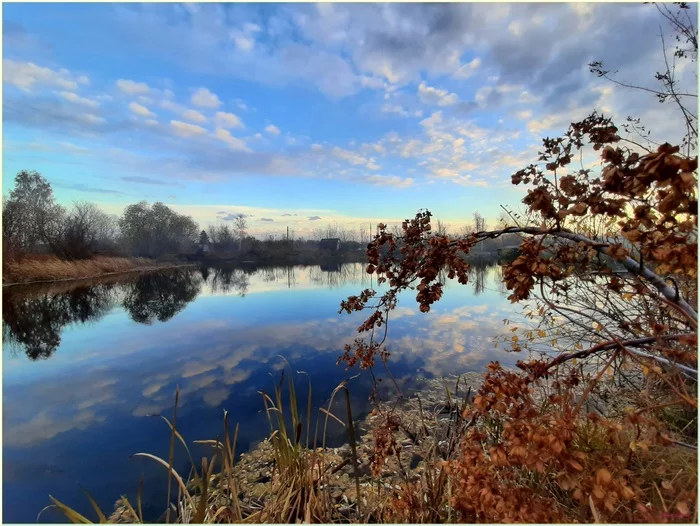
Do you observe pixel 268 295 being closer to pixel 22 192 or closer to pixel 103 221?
pixel 22 192

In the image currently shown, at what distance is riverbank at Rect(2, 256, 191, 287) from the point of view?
19062 mm

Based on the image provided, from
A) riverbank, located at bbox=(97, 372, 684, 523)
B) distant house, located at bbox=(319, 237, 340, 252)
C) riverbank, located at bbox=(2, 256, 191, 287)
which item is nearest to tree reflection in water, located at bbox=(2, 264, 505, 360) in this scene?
riverbank, located at bbox=(2, 256, 191, 287)

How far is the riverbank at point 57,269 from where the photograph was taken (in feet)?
62.5

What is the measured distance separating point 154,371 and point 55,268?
2126 cm

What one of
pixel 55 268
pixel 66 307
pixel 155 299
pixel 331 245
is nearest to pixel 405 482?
pixel 66 307

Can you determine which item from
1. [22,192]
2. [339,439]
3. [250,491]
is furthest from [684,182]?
[22,192]

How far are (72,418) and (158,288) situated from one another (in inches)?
702

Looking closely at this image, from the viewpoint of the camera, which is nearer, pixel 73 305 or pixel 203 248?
pixel 73 305

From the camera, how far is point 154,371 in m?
7.46

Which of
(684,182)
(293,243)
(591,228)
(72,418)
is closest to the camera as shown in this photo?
(684,182)

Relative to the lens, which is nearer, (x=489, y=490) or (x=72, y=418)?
(x=489, y=490)

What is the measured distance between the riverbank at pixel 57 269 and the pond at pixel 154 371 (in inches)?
225

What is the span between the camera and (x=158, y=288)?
2164 centimetres

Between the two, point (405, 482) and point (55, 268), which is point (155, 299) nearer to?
point (55, 268)
